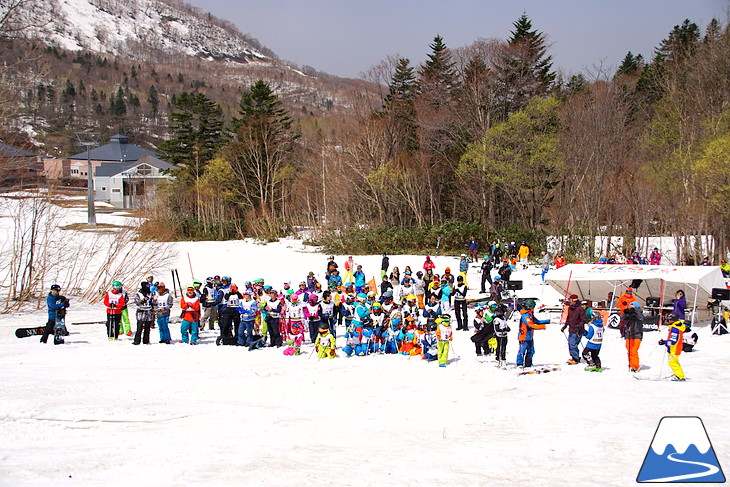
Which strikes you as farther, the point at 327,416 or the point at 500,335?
the point at 500,335

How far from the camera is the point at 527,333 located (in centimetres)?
1265

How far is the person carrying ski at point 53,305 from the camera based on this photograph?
1480cm

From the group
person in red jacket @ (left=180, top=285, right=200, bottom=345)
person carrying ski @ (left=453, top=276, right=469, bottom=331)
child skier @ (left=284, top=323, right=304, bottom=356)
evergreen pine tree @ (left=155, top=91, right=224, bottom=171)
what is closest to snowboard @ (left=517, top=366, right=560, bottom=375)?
person carrying ski @ (left=453, top=276, right=469, bottom=331)

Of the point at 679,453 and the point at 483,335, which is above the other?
the point at 679,453

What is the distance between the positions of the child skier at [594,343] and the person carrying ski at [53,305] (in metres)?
11.7

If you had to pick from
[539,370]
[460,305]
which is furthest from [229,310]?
[539,370]

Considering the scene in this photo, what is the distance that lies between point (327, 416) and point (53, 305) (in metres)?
8.83

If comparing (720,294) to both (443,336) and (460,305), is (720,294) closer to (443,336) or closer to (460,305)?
(460,305)

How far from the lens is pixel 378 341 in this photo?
14484 mm

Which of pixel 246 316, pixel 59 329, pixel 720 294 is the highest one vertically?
pixel 720 294

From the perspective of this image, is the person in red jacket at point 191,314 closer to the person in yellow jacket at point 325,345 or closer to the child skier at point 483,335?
the person in yellow jacket at point 325,345

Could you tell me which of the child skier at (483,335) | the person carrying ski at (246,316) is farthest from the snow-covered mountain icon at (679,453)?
the person carrying ski at (246,316)

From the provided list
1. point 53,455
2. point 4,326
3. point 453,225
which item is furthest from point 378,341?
point 453,225

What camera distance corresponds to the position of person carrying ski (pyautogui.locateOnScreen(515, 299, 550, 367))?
41.0 ft
